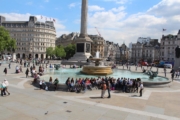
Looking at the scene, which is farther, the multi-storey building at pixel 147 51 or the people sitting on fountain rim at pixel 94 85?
the multi-storey building at pixel 147 51

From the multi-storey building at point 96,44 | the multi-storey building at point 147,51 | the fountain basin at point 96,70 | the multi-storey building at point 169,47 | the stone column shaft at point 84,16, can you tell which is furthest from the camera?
the multi-storey building at point 147,51

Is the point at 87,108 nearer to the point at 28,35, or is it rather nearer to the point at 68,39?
the point at 28,35

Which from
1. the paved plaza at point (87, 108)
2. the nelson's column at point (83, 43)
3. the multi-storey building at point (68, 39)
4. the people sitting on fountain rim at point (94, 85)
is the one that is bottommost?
the paved plaza at point (87, 108)

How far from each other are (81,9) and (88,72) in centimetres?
3142

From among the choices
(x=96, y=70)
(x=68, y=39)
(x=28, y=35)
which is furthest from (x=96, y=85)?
(x=68, y=39)

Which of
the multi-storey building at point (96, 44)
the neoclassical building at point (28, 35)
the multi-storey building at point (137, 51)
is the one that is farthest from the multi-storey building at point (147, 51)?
the neoclassical building at point (28, 35)

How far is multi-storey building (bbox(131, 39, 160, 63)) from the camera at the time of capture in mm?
118956

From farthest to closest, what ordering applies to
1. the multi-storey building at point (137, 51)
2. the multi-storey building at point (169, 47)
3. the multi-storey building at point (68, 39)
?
the multi-storey building at point (137, 51), the multi-storey building at point (68, 39), the multi-storey building at point (169, 47)

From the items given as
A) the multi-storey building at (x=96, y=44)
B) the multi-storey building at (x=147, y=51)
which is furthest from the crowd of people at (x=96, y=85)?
the multi-storey building at (x=147, y=51)

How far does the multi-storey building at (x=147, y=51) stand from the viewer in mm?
118956

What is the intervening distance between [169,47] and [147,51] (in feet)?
78.9

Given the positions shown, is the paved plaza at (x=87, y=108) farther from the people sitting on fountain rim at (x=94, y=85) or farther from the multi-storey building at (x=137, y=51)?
the multi-storey building at (x=137, y=51)

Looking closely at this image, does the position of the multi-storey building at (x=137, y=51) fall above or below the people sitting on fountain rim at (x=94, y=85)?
above

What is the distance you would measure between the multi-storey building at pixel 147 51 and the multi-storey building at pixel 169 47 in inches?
446
